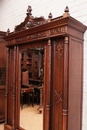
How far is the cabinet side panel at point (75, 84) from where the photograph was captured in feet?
5.96

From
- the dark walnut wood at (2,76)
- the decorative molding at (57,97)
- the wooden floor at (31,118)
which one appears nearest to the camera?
the decorative molding at (57,97)

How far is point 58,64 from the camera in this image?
6.26 feet

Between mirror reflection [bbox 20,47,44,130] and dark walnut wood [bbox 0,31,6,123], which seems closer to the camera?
mirror reflection [bbox 20,47,44,130]

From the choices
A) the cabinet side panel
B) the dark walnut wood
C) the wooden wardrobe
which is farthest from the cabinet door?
the dark walnut wood

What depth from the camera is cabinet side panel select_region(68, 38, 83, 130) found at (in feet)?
5.96

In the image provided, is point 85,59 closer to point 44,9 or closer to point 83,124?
point 83,124

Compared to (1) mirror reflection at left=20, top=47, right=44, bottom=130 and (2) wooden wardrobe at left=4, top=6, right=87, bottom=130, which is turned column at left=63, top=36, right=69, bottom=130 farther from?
(1) mirror reflection at left=20, top=47, right=44, bottom=130

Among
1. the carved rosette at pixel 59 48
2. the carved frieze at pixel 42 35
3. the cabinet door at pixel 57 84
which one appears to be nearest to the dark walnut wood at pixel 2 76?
the carved frieze at pixel 42 35

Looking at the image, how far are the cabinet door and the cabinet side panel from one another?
0.36 ft

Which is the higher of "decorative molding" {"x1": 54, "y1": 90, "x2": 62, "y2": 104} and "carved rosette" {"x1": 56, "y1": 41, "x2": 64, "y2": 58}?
"carved rosette" {"x1": 56, "y1": 41, "x2": 64, "y2": 58}

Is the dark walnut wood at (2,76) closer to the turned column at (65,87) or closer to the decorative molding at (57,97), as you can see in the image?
the decorative molding at (57,97)

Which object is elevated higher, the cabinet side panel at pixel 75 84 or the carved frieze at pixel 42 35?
the carved frieze at pixel 42 35

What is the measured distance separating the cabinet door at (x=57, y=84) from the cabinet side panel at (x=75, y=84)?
111 mm

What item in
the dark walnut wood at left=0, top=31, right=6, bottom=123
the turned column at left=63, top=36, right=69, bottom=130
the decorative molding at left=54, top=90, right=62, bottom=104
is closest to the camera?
the turned column at left=63, top=36, right=69, bottom=130
